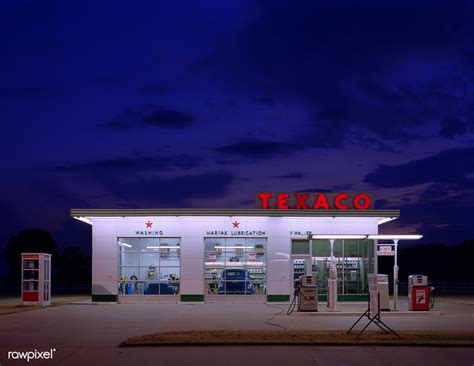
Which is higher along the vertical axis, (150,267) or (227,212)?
(227,212)

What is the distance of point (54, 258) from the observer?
232 ft

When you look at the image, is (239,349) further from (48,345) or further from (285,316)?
(285,316)

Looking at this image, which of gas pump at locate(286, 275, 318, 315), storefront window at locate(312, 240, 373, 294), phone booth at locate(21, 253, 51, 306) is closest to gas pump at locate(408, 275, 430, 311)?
gas pump at locate(286, 275, 318, 315)

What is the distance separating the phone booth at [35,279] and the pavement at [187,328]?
2127 millimetres

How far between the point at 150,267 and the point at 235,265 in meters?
4.15

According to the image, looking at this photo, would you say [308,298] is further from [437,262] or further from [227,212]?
[437,262]

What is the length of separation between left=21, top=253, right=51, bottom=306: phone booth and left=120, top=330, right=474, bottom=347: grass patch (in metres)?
14.2

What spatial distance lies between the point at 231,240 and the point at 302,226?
3527 mm

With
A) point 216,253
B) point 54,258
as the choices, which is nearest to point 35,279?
point 216,253

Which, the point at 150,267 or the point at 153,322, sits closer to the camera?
the point at 153,322

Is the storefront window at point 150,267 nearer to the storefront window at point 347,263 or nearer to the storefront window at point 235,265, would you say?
the storefront window at point 235,265

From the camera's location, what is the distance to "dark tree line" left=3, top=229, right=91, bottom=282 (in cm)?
6744

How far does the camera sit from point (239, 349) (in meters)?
14.1

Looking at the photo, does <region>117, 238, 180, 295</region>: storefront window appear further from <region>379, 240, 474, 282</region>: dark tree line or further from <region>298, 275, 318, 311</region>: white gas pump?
<region>379, 240, 474, 282</region>: dark tree line
